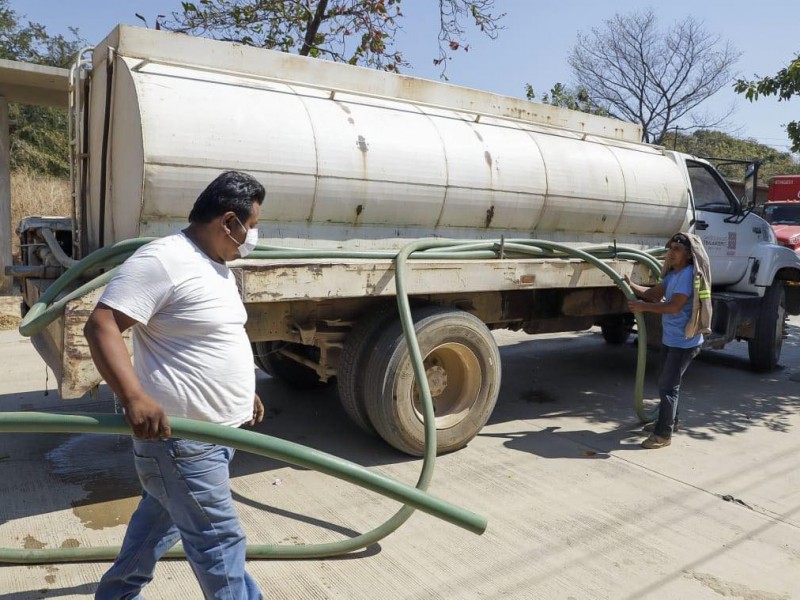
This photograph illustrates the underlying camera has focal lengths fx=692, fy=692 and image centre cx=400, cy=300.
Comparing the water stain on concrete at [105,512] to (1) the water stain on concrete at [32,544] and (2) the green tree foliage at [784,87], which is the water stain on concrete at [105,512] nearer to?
(1) the water stain on concrete at [32,544]

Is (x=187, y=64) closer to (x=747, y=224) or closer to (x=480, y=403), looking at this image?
(x=480, y=403)

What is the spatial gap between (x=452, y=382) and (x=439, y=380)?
0.54 ft

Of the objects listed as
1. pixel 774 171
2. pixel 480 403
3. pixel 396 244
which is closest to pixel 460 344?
pixel 480 403

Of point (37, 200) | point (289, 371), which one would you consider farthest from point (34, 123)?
point (289, 371)

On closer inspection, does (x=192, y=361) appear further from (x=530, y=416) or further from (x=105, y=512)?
(x=530, y=416)

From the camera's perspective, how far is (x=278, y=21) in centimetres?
1084

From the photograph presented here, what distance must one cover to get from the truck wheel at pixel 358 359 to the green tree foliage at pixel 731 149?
31.7 m

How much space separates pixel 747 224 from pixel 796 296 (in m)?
1.68

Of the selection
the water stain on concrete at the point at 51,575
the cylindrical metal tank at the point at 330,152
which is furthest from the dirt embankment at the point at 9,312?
the water stain on concrete at the point at 51,575

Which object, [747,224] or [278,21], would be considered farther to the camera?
[278,21]

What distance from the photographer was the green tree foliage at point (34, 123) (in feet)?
56.5

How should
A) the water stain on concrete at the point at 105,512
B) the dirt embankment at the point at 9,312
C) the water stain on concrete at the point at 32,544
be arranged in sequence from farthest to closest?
the dirt embankment at the point at 9,312, the water stain on concrete at the point at 105,512, the water stain on concrete at the point at 32,544

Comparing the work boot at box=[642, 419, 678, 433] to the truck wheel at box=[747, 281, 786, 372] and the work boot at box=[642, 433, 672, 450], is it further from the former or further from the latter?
the truck wheel at box=[747, 281, 786, 372]

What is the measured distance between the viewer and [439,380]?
5082 mm
